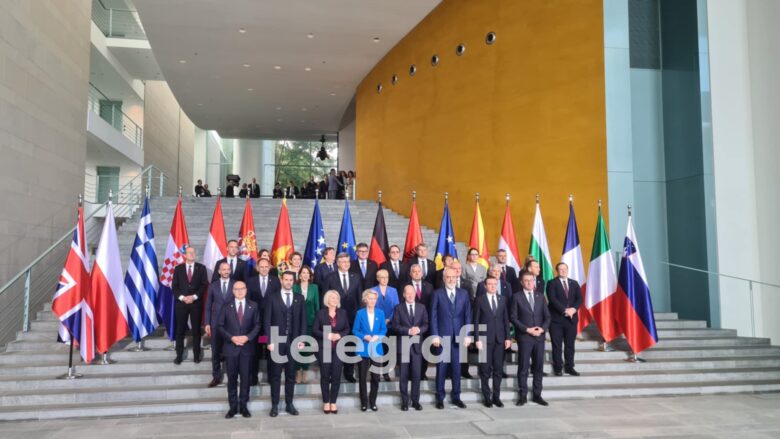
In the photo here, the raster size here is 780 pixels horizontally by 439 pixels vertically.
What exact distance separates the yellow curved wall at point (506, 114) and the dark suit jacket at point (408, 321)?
15.0 feet

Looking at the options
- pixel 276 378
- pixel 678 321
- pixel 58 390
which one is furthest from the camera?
pixel 678 321

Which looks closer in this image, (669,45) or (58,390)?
(58,390)

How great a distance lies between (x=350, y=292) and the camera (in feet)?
22.6

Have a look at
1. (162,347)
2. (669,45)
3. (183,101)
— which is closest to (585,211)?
(669,45)

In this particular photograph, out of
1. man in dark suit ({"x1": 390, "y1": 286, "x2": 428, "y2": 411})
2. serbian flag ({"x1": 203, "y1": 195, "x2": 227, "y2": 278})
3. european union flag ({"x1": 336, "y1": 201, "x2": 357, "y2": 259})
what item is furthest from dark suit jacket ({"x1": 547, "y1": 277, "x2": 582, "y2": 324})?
serbian flag ({"x1": 203, "y1": 195, "x2": 227, "y2": 278})

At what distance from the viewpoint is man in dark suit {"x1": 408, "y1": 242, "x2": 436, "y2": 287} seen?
291 inches

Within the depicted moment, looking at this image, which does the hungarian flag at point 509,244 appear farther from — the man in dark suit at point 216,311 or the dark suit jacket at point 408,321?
the man in dark suit at point 216,311

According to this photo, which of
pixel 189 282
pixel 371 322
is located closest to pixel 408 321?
pixel 371 322

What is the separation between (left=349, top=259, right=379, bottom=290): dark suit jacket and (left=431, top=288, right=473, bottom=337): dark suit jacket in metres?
1.14

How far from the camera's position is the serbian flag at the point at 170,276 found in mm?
7598

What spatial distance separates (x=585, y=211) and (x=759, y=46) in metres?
3.97

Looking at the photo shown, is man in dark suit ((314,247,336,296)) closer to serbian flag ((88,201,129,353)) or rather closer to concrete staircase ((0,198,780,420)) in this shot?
concrete staircase ((0,198,780,420))

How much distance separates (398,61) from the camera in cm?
1512

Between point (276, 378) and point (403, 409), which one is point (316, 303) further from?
point (403, 409)
